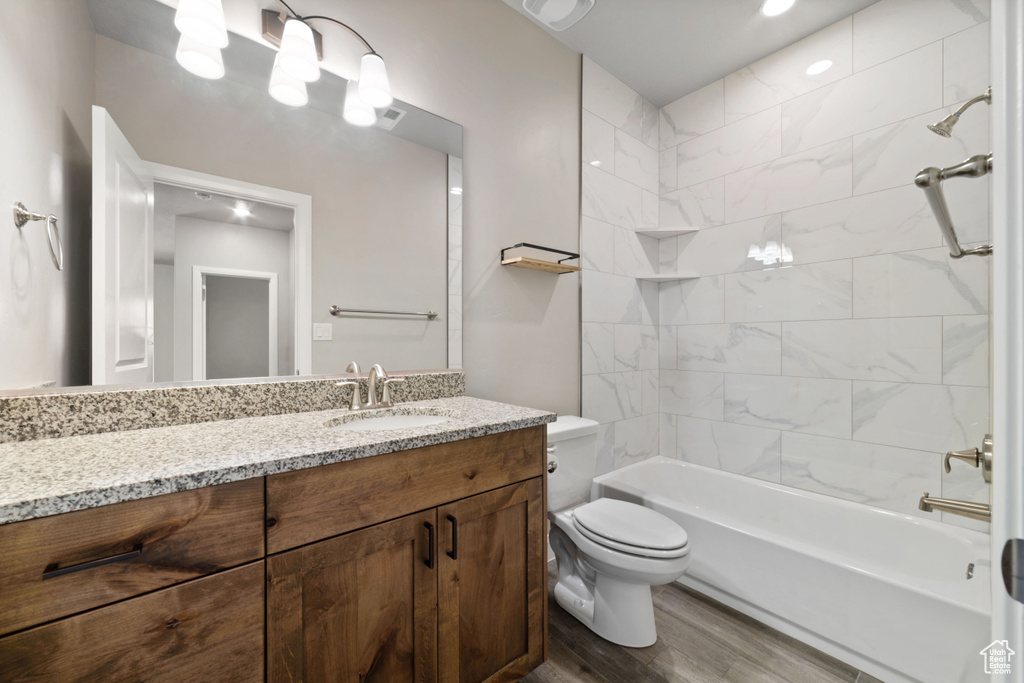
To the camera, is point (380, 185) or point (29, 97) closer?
point (29, 97)

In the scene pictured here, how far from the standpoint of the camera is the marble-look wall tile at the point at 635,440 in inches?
96.9

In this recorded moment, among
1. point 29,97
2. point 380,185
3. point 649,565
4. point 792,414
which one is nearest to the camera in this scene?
point 29,97

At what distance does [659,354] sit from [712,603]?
1.38m

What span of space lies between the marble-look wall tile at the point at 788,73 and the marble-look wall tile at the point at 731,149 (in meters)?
0.07

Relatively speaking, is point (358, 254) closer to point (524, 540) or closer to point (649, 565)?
point (524, 540)

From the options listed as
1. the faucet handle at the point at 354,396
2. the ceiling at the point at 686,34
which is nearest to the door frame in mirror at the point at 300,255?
the faucet handle at the point at 354,396

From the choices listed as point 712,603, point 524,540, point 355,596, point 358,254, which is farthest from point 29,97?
point 712,603

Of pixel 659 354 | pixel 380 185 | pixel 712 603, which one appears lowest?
pixel 712 603

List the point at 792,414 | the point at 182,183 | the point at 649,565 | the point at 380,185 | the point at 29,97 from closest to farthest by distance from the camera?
1. the point at 29,97
2. the point at 182,183
3. the point at 649,565
4. the point at 380,185
5. the point at 792,414

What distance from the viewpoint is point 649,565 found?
1473mm

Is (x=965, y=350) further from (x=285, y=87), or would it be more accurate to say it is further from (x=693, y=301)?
(x=285, y=87)

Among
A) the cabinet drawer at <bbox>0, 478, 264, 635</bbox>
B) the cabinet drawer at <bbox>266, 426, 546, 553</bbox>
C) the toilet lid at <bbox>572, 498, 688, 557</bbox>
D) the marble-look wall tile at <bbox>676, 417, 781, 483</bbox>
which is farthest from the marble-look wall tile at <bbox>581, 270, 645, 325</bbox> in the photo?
the cabinet drawer at <bbox>0, 478, 264, 635</bbox>

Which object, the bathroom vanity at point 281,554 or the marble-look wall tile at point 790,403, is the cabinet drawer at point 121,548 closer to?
the bathroom vanity at point 281,554

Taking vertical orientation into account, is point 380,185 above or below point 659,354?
above
